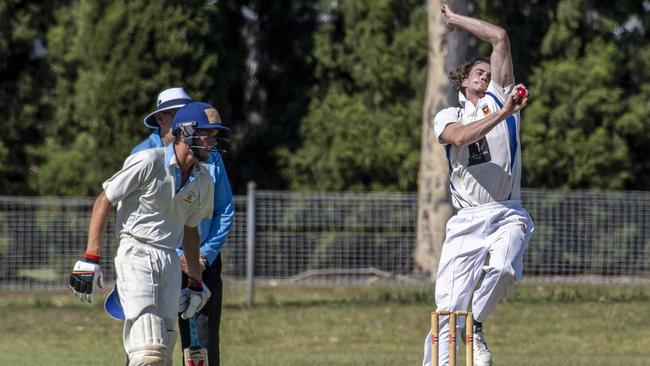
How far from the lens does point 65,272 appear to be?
1886 centimetres

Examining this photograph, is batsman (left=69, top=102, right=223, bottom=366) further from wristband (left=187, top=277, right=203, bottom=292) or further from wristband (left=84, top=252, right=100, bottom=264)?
wristband (left=187, top=277, right=203, bottom=292)

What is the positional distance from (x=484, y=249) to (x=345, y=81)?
44.7 ft

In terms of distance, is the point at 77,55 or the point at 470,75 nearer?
the point at 470,75

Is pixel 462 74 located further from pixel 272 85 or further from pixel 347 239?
pixel 272 85

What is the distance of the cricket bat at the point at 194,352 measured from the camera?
9094 mm

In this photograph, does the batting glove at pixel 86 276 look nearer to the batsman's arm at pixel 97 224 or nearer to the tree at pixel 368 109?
the batsman's arm at pixel 97 224

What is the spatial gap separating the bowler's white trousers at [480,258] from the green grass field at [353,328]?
3529 mm

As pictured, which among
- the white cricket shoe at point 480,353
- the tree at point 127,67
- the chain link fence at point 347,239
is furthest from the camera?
the tree at point 127,67

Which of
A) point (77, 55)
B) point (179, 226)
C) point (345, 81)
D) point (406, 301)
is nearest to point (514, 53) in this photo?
point (345, 81)

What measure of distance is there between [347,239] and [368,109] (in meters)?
4.03

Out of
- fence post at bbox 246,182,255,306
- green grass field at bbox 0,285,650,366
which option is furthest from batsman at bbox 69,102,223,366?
fence post at bbox 246,182,255,306

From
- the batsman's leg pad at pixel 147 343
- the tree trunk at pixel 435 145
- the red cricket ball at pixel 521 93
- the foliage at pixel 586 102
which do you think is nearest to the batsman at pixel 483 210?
the red cricket ball at pixel 521 93

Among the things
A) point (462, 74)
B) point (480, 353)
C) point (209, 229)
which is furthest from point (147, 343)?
point (462, 74)

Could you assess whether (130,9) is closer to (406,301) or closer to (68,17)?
(68,17)
